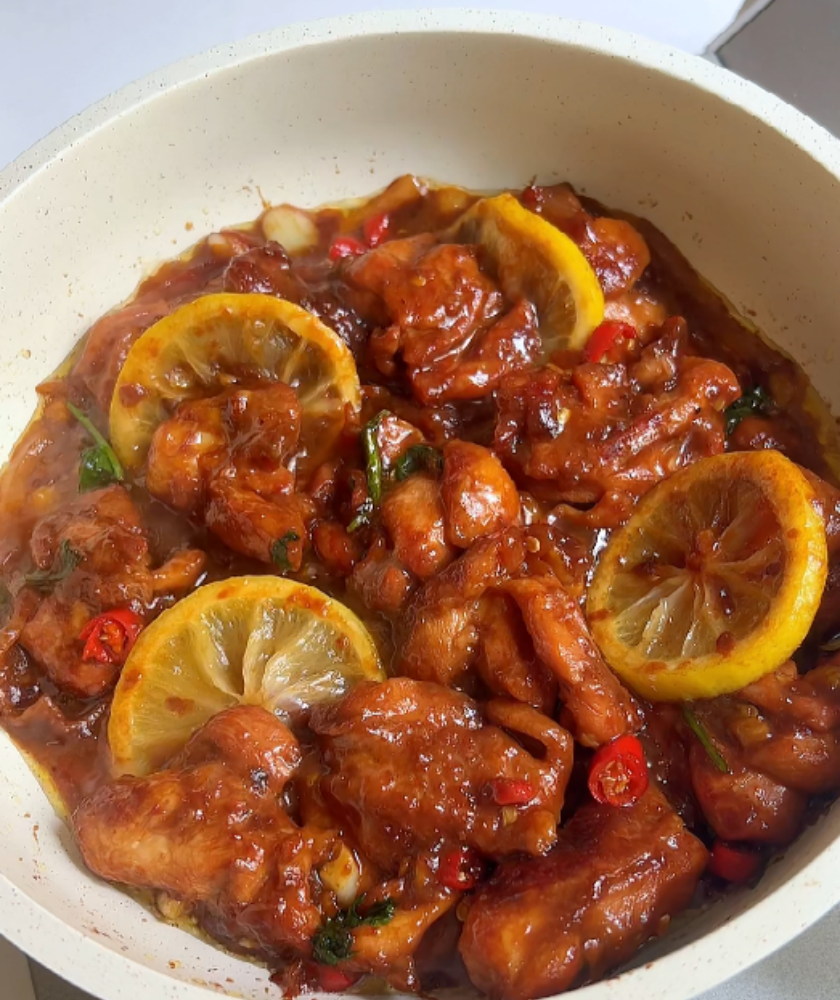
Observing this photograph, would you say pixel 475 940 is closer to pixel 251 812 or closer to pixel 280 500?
pixel 251 812

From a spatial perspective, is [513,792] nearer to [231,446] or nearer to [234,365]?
[231,446]

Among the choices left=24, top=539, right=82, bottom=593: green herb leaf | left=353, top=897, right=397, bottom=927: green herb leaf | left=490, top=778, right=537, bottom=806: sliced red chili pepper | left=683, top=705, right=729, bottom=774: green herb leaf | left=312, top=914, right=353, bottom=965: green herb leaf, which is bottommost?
left=24, top=539, right=82, bottom=593: green herb leaf

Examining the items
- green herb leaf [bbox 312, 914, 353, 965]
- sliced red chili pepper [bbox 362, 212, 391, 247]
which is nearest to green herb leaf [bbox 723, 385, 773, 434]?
sliced red chili pepper [bbox 362, 212, 391, 247]

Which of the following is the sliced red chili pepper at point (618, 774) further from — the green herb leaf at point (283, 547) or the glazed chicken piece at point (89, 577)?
the glazed chicken piece at point (89, 577)

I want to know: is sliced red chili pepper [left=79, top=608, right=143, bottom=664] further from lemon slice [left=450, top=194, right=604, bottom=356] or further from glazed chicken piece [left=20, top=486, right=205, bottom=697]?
lemon slice [left=450, top=194, right=604, bottom=356]

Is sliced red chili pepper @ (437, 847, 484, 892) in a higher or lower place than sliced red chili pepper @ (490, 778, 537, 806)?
lower

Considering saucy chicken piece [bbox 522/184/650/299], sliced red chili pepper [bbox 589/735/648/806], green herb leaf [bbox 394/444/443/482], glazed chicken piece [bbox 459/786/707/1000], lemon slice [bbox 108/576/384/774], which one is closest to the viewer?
glazed chicken piece [bbox 459/786/707/1000]

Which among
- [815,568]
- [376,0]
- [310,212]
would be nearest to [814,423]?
[815,568]
